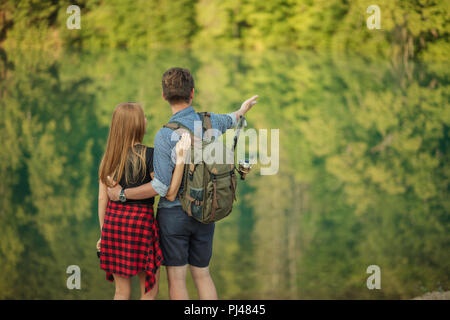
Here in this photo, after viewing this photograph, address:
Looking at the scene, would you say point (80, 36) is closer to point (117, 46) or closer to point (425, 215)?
point (117, 46)

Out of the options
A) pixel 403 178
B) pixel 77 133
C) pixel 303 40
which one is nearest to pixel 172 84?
pixel 403 178

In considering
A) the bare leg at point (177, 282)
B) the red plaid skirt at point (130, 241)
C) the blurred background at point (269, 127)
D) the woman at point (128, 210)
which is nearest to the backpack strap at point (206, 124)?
the woman at point (128, 210)

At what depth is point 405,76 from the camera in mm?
12703

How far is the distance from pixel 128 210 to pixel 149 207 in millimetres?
89

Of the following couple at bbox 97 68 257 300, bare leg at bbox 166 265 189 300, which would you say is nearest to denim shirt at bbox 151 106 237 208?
couple at bbox 97 68 257 300

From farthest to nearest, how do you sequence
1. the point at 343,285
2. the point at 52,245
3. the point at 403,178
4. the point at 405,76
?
the point at 405,76, the point at 403,178, the point at 52,245, the point at 343,285

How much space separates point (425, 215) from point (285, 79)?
7932 millimetres

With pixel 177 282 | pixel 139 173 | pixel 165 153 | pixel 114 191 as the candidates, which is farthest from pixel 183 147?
pixel 177 282

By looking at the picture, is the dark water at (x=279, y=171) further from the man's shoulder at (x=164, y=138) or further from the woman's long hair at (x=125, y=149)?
the man's shoulder at (x=164, y=138)

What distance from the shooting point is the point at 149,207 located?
7.06 feet

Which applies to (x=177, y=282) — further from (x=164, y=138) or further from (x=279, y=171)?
(x=279, y=171)

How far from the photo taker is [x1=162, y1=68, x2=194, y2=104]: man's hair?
2.02 meters

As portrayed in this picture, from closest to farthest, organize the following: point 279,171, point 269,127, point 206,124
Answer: point 206,124, point 279,171, point 269,127

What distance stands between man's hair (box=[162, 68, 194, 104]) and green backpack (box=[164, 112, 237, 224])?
0.39 feet
